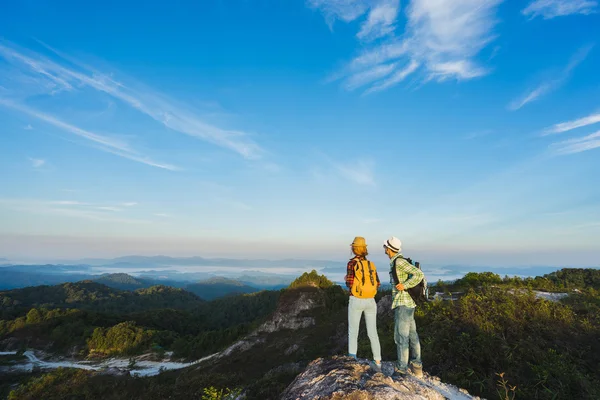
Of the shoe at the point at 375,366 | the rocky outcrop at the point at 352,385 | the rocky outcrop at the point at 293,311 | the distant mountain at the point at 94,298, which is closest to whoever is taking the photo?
the rocky outcrop at the point at 352,385

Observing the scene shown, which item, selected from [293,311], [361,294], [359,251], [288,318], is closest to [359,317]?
[361,294]

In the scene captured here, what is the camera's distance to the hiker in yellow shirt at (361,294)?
6453 mm

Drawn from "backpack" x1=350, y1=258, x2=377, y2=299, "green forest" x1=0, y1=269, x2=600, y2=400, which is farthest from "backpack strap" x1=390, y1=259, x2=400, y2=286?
"green forest" x1=0, y1=269, x2=600, y2=400

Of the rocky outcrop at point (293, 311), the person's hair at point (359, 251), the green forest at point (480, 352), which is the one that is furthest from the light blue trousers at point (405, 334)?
the rocky outcrop at point (293, 311)

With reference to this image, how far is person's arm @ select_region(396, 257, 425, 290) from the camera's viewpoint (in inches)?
256

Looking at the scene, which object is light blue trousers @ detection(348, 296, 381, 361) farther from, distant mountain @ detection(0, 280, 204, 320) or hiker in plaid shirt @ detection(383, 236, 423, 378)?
distant mountain @ detection(0, 280, 204, 320)

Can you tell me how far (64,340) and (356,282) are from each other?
83.6 m

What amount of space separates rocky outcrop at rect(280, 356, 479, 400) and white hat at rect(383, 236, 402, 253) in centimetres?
265

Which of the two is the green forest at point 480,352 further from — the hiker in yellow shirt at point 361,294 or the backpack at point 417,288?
the hiker in yellow shirt at point 361,294

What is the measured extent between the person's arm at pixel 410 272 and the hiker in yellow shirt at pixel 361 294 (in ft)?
1.92

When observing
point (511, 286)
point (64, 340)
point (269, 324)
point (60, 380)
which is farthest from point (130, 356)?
point (511, 286)

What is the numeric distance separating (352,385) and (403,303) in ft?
7.32

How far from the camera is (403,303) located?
6.62 m

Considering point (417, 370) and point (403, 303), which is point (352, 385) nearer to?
point (403, 303)
